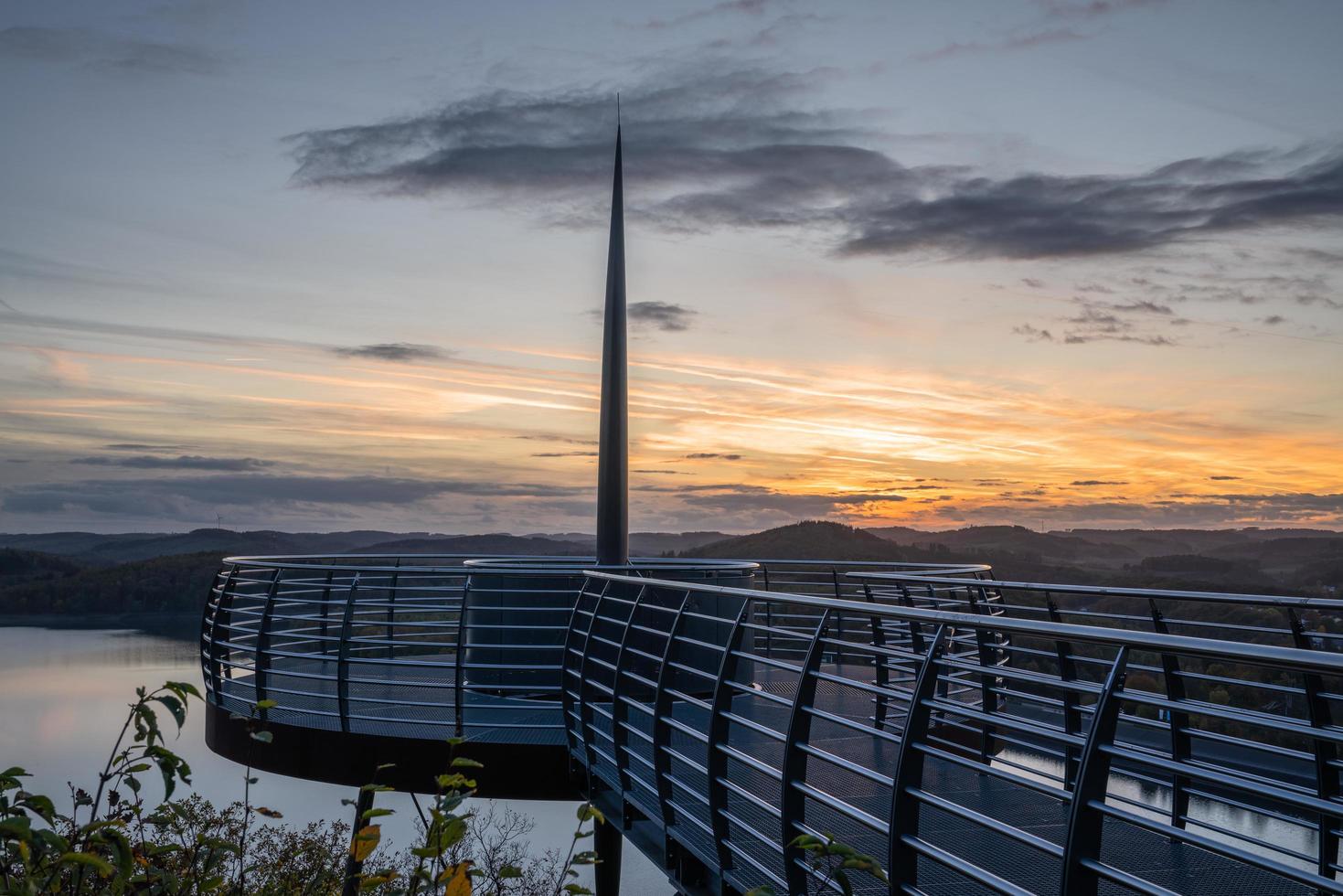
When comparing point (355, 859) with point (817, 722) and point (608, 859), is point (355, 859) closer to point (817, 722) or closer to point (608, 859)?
point (817, 722)

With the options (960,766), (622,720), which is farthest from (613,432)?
(960,766)

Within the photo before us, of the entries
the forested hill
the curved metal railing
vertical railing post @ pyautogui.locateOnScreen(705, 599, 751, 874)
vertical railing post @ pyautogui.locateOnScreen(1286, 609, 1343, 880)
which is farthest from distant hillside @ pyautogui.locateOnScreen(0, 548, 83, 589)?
vertical railing post @ pyautogui.locateOnScreen(1286, 609, 1343, 880)

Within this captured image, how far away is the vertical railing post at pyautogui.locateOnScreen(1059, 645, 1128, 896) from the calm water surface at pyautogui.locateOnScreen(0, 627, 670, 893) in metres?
63.9

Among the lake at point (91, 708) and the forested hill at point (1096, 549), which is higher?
the forested hill at point (1096, 549)

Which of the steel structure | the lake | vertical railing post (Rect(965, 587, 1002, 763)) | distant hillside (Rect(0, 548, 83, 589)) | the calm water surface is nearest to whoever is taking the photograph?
the steel structure

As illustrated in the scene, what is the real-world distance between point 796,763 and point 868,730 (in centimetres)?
94

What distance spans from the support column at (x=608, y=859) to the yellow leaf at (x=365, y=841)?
7892 millimetres

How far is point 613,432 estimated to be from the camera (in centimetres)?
1157

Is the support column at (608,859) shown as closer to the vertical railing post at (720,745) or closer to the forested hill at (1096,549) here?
the vertical railing post at (720,745)

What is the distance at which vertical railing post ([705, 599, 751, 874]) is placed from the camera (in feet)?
15.4

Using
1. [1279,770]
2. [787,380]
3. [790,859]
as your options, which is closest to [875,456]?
[787,380]

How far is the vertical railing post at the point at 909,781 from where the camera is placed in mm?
3379

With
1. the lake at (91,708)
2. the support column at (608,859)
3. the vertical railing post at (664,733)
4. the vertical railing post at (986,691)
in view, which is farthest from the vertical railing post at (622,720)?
the lake at (91,708)

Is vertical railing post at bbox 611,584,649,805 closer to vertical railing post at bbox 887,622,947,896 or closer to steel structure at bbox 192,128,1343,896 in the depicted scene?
steel structure at bbox 192,128,1343,896
